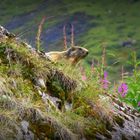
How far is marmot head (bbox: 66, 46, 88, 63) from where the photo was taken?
35.7 ft

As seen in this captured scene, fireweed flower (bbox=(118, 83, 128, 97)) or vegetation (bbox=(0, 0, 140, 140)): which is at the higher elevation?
vegetation (bbox=(0, 0, 140, 140))

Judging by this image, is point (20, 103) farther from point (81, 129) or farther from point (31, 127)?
point (81, 129)

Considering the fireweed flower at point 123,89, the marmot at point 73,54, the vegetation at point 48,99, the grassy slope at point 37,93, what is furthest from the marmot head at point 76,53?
the grassy slope at point 37,93

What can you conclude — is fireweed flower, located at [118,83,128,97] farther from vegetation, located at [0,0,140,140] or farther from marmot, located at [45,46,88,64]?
vegetation, located at [0,0,140,140]

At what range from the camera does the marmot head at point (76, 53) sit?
10.9m

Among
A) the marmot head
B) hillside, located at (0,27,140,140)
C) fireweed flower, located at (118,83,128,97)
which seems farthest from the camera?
the marmot head

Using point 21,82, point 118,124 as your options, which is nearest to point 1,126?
point 21,82

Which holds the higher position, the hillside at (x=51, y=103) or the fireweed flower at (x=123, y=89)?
the hillside at (x=51, y=103)

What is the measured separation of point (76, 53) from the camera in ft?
36.8

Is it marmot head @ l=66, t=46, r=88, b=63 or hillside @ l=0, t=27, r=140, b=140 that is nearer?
hillside @ l=0, t=27, r=140, b=140

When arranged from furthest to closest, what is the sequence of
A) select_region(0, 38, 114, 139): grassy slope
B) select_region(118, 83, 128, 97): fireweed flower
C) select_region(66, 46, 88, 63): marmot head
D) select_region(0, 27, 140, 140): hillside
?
select_region(66, 46, 88, 63): marmot head < select_region(118, 83, 128, 97): fireweed flower < select_region(0, 38, 114, 139): grassy slope < select_region(0, 27, 140, 140): hillside

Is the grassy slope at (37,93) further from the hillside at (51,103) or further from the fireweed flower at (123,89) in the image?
the fireweed flower at (123,89)

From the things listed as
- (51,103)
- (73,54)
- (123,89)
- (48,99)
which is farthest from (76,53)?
(51,103)

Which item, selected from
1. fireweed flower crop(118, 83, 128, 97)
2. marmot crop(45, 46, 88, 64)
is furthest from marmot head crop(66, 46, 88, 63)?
fireweed flower crop(118, 83, 128, 97)
